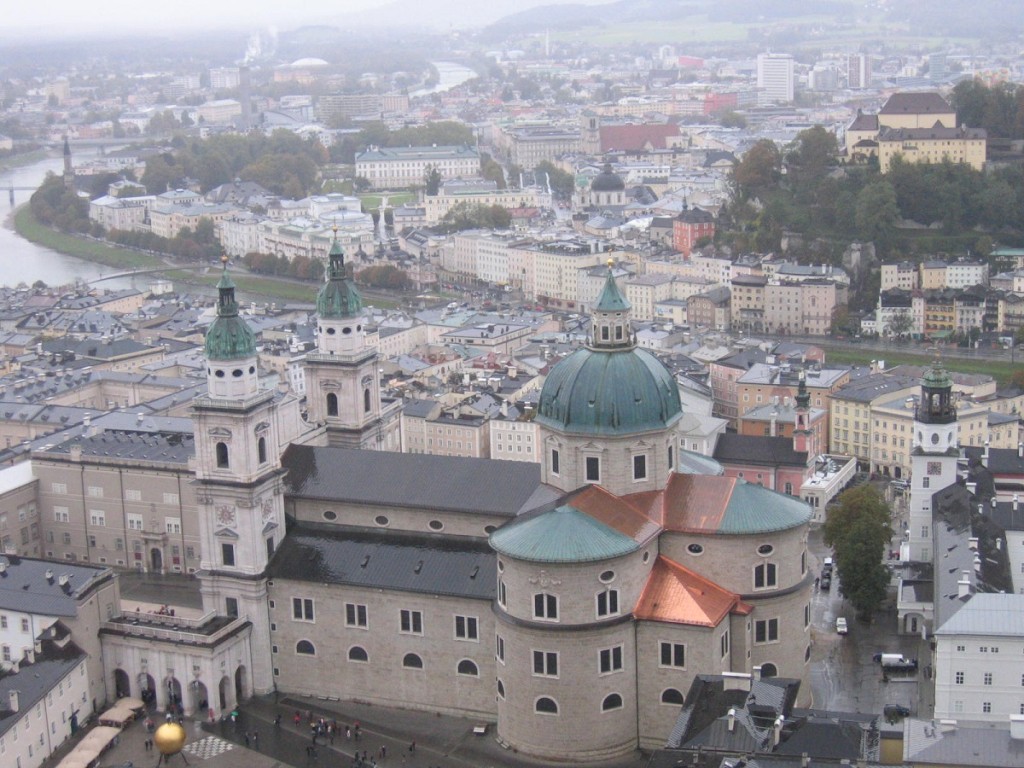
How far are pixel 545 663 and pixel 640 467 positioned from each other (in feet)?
21.4

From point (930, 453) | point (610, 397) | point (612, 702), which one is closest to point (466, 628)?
point (612, 702)

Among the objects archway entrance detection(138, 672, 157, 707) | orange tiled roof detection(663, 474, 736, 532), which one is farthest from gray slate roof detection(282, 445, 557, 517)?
archway entrance detection(138, 672, 157, 707)

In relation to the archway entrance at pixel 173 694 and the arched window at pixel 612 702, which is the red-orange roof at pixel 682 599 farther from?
the archway entrance at pixel 173 694

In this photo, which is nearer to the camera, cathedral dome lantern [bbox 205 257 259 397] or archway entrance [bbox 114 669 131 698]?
cathedral dome lantern [bbox 205 257 259 397]

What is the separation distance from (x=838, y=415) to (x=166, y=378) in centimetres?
3448

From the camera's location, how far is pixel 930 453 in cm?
5700

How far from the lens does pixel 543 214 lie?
162m

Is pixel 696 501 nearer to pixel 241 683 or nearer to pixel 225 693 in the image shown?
pixel 241 683

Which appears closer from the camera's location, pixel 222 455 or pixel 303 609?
pixel 222 455

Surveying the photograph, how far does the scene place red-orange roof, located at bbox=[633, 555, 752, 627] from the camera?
44281 millimetres

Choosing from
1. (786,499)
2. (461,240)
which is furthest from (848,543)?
(461,240)

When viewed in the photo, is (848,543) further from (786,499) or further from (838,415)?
(838,415)

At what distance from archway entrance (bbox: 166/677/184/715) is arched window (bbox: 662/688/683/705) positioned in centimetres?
1515

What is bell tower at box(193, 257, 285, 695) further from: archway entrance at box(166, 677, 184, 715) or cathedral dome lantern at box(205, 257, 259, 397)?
archway entrance at box(166, 677, 184, 715)
